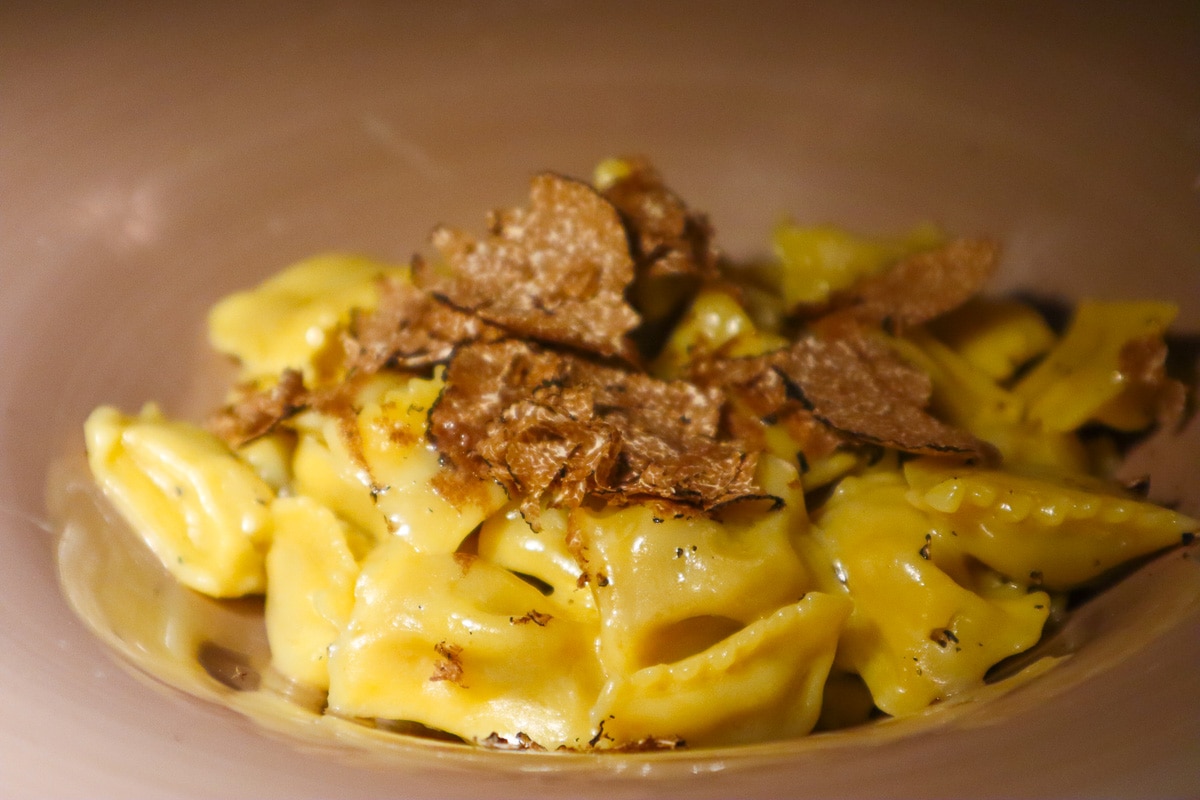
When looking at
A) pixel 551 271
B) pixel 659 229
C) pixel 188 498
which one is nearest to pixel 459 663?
pixel 188 498

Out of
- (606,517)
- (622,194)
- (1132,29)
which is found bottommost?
(606,517)

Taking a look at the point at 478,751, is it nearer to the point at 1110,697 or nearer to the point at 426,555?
the point at 426,555

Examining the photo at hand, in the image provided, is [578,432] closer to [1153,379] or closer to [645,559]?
[645,559]

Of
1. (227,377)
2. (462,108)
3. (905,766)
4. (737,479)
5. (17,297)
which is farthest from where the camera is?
(462,108)

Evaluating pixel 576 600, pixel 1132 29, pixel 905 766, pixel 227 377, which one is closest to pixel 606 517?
pixel 576 600

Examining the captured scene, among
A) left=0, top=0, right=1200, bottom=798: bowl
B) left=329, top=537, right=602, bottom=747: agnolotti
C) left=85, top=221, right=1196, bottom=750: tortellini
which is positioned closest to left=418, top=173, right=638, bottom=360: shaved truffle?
left=85, top=221, right=1196, bottom=750: tortellini

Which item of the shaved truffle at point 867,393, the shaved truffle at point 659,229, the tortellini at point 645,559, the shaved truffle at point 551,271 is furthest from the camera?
the shaved truffle at point 659,229

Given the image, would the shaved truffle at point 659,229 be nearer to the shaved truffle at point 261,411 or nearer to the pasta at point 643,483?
the pasta at point 643,483

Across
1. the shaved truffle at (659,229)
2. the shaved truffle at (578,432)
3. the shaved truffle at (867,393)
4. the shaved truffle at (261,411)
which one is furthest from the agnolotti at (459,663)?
the shaved truffle at (659,229)
